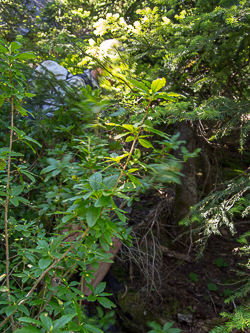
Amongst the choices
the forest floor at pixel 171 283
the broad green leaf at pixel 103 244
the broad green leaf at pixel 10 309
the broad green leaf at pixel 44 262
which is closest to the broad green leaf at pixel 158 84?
the broad green leaf at pixel 103 244

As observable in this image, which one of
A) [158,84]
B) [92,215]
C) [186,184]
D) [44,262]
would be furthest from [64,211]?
[186,184]

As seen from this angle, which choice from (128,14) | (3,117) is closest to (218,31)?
(3,117)

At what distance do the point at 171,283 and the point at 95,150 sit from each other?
2316mm

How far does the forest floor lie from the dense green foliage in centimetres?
67

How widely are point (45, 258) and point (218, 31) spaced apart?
2.24 m

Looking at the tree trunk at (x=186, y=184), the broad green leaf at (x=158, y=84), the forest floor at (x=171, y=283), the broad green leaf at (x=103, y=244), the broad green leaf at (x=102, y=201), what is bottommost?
the forest floor at (x=171, y=283)

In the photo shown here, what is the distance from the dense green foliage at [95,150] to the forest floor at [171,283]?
674 millimetres

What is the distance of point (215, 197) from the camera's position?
2.30 metres

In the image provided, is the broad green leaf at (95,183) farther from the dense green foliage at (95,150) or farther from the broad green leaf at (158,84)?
the broad green leaf at (158,84)

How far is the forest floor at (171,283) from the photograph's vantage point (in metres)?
2.62

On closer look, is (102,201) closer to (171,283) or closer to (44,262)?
(44,262)

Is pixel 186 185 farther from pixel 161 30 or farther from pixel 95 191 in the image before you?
pixel 95 191

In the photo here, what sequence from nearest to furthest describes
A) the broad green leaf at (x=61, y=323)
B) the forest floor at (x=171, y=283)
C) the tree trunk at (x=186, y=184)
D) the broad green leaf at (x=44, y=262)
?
the broad green leaf at (x=61, y=323), the broad green leaf at (x=44, y=262), the forest floor at (x=171, y=283), the tree trunk at (x=186, y=184)

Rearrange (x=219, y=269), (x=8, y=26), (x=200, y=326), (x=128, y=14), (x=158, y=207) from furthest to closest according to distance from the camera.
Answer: (x=8, y=26) → (x=128, y=14) → (x=219, y=269) → (x=158, y=207) → (x=200, y=326)
